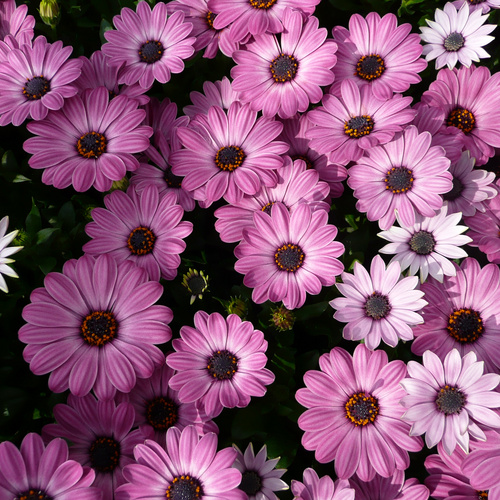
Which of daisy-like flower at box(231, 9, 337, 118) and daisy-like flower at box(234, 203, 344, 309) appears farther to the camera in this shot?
daisy-like flower at box(231, 9, 337, 118)

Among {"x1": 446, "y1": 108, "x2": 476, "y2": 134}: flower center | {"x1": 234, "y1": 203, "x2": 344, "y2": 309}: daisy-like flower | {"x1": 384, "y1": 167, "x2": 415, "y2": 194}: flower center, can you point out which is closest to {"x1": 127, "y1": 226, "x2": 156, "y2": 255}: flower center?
{"x1": 234, "y1": 203, "x2": 344, "y2": 309}: daisy-like flower

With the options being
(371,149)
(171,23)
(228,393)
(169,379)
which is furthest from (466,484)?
(171,23)

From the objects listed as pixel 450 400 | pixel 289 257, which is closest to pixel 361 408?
pixel 450 400

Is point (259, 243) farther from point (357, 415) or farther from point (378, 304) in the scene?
point (357, 415)

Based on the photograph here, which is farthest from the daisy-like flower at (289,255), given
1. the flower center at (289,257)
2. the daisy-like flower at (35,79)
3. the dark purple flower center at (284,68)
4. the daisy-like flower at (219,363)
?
the daisy-like flower at (35,79)

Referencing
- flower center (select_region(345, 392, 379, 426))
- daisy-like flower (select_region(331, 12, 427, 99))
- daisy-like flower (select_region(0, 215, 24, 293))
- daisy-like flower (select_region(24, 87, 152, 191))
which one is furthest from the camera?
daisy-like flower (select_region(331, 12, 427, 99))

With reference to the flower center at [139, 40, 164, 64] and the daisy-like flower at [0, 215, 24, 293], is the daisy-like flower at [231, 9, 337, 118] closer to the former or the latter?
the flower center at [139, 40, 164, 64]

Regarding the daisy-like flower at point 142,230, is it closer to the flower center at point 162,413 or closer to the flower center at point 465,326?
the flower center at point 162,413
